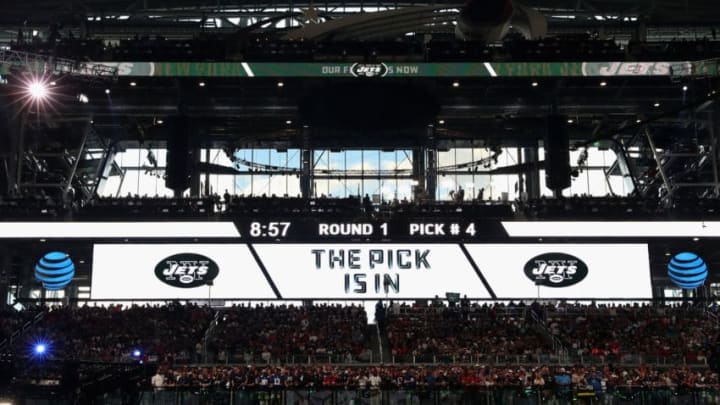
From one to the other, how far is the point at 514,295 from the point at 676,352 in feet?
38.5

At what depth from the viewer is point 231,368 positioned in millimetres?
34531

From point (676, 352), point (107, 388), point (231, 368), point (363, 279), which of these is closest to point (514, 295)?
point (363, 279)

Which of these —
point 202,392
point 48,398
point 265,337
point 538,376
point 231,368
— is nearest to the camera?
point 48,398

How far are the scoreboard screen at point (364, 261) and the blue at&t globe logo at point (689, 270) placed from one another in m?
2.42

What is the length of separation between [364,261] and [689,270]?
1903 cm

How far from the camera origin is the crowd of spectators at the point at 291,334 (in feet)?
119

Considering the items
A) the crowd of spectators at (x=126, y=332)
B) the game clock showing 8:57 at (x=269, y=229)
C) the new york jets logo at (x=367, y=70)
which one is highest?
the new york jets logo at (x=367, y=70)

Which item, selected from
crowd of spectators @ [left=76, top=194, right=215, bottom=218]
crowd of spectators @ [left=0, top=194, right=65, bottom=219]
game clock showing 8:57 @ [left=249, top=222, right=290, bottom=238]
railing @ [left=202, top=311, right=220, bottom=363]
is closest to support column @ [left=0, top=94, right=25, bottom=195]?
crowd of spectators @ [left=0, top=194, right=65, bottom=219]

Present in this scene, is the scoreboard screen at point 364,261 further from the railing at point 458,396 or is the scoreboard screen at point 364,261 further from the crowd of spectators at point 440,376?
the railing at point 458,396

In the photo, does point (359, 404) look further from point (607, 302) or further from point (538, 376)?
point (607, 302)

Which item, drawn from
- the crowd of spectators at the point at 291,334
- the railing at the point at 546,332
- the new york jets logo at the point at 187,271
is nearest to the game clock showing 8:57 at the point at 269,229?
the new york jets logo at the point at 187,271

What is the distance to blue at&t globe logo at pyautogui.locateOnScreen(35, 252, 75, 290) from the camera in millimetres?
48000

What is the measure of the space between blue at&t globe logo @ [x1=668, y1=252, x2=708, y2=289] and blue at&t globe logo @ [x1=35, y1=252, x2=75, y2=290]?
118ft

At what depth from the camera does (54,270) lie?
157 ft
